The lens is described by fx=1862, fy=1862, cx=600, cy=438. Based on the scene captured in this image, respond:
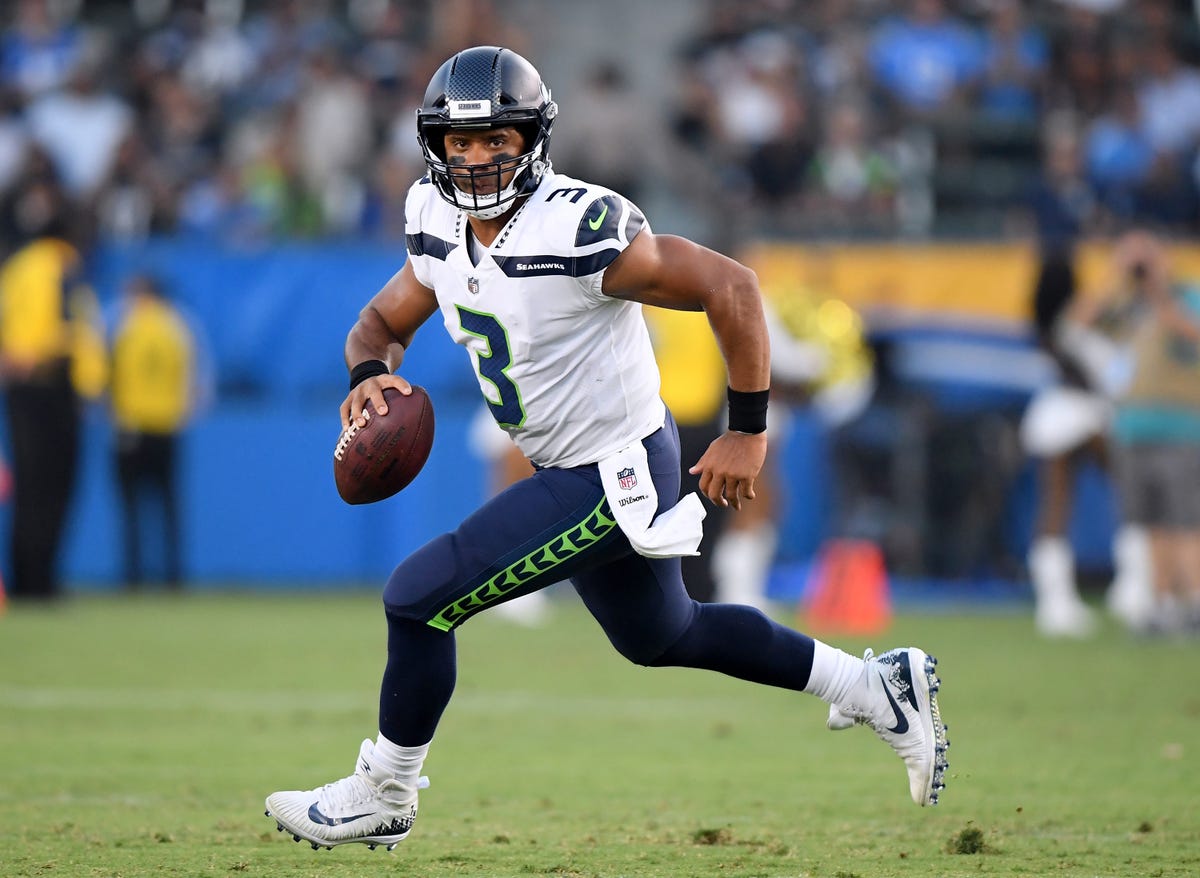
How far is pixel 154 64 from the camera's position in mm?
15906

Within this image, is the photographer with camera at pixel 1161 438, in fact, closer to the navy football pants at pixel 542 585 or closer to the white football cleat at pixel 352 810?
the navy football pants at pixel 542 585

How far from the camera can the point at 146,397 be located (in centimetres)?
1297

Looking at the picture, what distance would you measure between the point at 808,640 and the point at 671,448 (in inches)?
24.8

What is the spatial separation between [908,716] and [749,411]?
93 centimetres

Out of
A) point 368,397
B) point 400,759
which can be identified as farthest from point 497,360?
point 400,759

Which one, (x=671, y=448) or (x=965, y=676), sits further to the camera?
(x=965, y=676)

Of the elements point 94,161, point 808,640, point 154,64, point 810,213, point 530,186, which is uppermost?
point 154,64

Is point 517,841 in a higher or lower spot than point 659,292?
lower

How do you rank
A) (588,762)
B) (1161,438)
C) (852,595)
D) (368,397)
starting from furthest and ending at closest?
(852,595)
(1161,438)
(588,762)
(368,397)

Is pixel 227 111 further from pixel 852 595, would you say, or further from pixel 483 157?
pixel 483 157

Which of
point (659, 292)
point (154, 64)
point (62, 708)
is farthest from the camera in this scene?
point (154, 64)

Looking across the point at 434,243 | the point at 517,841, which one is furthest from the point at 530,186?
the point at 517,841

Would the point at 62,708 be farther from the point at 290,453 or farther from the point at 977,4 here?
the point at 977,4

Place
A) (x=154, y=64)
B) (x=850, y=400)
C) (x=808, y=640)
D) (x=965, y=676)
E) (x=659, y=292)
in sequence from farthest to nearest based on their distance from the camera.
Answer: (x=154, y=64), (x=850, y=400), (x=965, y=676), (x=808, y=640), (x=659, y=292)
